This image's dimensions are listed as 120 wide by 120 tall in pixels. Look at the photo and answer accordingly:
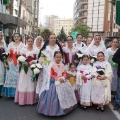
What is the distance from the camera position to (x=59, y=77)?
5.67m

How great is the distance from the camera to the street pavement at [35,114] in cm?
546

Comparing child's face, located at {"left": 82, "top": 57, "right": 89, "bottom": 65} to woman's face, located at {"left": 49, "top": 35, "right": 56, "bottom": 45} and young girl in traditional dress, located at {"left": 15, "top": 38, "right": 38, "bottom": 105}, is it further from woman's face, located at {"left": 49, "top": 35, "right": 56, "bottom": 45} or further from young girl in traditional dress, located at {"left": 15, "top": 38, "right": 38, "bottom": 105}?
young girl in traditional dress, located at {"left": 15, "top": 38, "right": 38, "bottom": 105}

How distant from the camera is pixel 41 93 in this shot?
568cm

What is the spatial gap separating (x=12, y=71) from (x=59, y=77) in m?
1.88

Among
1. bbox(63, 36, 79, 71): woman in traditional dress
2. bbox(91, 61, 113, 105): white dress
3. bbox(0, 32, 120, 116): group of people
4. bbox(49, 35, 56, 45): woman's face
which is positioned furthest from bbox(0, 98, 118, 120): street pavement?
bbox(49, 35, 56, 45): woman's face

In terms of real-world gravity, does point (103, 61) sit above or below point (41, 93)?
above

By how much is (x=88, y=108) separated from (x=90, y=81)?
2.25ft

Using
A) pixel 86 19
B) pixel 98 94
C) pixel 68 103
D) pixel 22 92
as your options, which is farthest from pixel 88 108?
pixel 86 19

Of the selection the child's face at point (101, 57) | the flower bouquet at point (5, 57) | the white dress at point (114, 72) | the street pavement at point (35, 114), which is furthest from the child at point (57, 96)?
the white dress at point (114, 72)

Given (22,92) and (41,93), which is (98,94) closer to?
(41,93)

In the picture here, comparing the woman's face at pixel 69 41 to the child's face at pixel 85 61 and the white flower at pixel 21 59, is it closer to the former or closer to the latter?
the child's face at pixel 85 61

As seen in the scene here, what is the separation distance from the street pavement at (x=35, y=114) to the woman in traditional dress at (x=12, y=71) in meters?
0.63

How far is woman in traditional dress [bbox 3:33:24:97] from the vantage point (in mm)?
6934

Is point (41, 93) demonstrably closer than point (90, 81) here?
Yes
